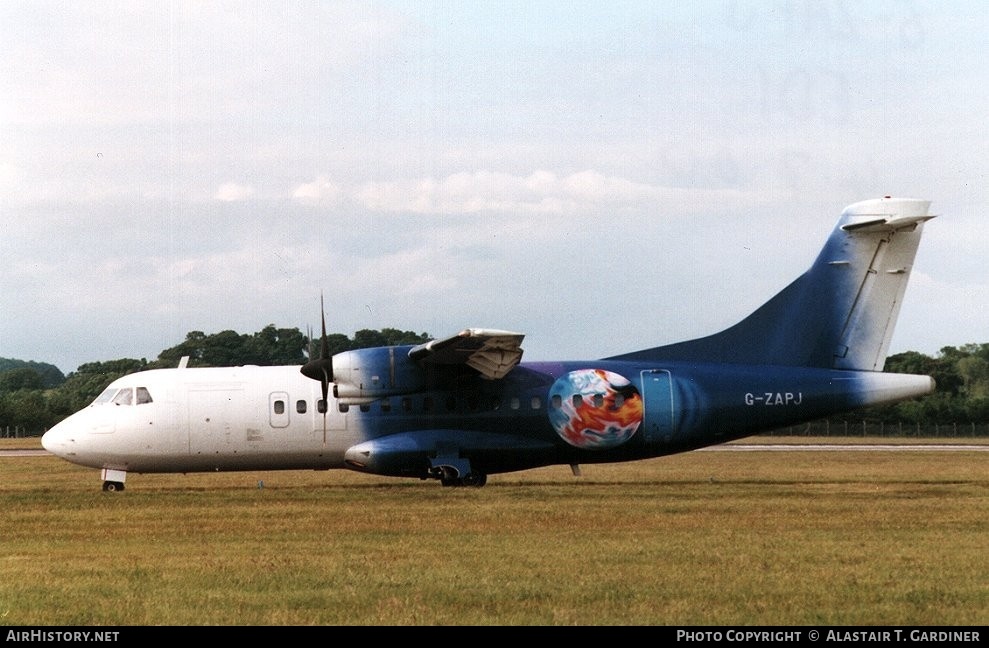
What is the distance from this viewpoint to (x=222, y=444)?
26.8 meters

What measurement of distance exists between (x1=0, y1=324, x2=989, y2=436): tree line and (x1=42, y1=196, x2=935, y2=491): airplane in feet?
6.26

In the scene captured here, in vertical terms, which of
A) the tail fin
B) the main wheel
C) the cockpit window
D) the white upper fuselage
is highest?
the tail fin

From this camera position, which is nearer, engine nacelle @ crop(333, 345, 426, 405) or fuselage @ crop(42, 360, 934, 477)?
engine nacelle @ crop(333, 345, 426, 405)

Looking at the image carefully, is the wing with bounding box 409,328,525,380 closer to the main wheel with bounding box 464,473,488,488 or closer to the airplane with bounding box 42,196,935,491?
the airplane with bounding box 42,196,935,491

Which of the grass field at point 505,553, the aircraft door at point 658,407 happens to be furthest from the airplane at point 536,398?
the grass field at point 505,553

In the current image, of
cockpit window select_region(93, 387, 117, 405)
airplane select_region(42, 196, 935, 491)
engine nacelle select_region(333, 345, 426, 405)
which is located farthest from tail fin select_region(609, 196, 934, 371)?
cockpit window select_region(93, 387, 117, 405)

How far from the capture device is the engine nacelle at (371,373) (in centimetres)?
2567

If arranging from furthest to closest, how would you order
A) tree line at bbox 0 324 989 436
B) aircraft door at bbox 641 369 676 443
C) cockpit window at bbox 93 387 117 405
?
tree line at bbox 0 324 989 436 → cockpit window at bbox 93 387 117 405 → aircraft door at bbox 641 369 676 443

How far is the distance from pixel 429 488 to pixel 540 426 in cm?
267

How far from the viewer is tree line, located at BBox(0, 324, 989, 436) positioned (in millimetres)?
53953

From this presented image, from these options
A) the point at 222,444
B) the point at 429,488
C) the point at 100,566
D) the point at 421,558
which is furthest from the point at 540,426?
the point at 100,566

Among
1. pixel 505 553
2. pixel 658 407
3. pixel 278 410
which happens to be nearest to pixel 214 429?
pixel 278 410

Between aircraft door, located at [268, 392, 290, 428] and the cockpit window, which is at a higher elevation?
the cockpit window

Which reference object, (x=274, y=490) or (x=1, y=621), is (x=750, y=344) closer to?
(x=274, y=490)
